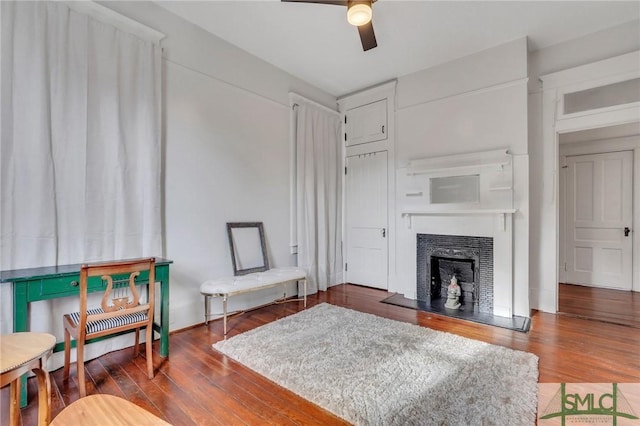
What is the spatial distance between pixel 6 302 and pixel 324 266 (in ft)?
11.3

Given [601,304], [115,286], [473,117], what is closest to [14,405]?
[115,286]

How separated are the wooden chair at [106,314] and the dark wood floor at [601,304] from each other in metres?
4.52

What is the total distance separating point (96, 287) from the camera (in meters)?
2.18

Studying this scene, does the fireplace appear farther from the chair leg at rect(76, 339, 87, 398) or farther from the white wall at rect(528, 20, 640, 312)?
the chair leg at rect(76, 339, 87, 398)

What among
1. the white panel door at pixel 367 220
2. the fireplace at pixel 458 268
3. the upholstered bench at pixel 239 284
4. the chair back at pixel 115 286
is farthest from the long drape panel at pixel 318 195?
the chair back at pixel 115 286

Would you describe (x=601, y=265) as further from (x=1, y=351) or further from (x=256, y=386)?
(x=1, y=351)

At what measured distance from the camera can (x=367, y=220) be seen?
15.8 feet

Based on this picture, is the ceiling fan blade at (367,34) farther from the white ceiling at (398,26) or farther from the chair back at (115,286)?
the chair back at (115,286)

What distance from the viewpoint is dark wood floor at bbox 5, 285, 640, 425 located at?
179cm

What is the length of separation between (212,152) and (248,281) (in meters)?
1.53

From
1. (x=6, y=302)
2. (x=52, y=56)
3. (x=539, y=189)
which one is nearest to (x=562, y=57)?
(x=539, y=189)

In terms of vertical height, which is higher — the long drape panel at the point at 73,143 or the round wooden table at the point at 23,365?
the long drape panel at the point at 73,143

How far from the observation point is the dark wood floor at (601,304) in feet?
11.1
